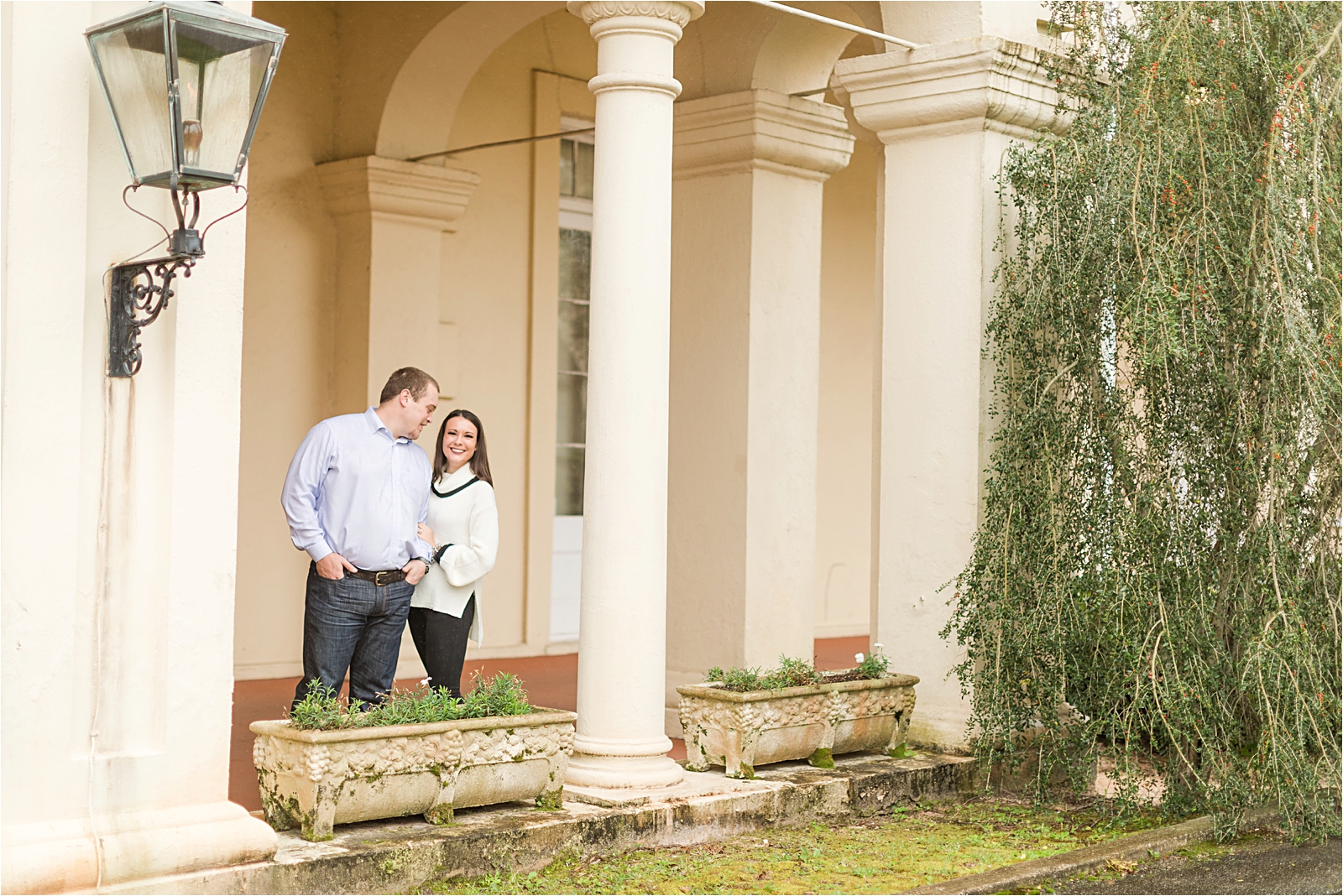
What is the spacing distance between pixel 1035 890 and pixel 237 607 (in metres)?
5.84

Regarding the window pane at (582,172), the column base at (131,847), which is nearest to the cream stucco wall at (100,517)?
the column base at (131,847)

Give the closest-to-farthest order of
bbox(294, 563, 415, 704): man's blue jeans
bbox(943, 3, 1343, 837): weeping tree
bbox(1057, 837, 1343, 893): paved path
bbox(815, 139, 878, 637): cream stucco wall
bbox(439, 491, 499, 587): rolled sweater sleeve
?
1. bbox(294, 563, 415, 704): man's blue jeans
2. bbox(1057, 837, 1343, 893): paved path
3. bbox(439, 491, 499, 587): rolled sweater sleeve
4. bbox(943, 3, 1343, 837): weeping tree
5. bbox(815, 139, 878, 637): cream stucco wall

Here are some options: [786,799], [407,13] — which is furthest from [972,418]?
[407,13]

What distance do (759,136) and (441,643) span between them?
360 cm

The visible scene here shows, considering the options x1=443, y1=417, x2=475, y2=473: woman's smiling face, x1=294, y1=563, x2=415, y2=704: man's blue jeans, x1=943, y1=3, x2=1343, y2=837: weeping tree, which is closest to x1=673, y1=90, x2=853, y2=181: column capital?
x1=943, y1=3, x2=1343, y2=837: weeping tree

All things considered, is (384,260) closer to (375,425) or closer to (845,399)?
(375,425)

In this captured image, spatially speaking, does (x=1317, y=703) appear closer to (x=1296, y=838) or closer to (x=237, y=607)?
(x=1296, y=838)

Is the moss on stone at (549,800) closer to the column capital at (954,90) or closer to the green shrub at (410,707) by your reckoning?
the green shrub at (410,707)

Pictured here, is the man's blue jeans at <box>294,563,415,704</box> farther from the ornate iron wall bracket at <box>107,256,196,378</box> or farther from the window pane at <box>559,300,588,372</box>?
the window pane at <box>559,300,588,372</box>

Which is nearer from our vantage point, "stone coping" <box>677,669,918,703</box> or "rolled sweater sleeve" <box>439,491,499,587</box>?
"rolled sweater sleeve" <box>439,491,499,587</box>

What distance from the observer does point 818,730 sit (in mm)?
6703

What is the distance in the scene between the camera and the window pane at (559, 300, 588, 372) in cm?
1162

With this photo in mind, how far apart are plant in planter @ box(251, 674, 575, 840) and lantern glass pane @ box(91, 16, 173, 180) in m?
1.85

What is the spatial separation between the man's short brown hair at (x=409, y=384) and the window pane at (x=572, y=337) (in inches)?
234
